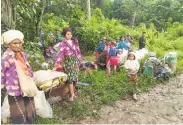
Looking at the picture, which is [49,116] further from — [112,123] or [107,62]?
[107,62]

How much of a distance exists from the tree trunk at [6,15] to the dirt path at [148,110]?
216 centimetres

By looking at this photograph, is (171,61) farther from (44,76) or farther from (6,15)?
(6,15)

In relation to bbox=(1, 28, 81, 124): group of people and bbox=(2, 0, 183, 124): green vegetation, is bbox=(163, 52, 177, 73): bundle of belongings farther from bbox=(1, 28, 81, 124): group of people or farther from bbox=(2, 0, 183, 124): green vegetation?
bbox=(1, 28, 81, 124): group of people

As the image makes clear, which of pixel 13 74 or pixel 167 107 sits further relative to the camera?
pixel 167 107

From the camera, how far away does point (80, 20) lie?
1552 cm

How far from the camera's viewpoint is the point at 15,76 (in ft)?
14.0

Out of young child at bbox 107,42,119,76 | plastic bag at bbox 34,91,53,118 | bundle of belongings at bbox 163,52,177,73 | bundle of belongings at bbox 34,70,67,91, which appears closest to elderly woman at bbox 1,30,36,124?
plastic bag at bbox 34,91,53,118

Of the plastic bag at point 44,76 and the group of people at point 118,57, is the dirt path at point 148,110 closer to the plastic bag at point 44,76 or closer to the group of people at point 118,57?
the group of people at point 118,57

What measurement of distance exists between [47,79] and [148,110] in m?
2.33

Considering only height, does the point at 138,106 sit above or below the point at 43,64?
below

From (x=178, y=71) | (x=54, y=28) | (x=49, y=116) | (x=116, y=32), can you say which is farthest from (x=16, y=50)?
(x=116, y=32)

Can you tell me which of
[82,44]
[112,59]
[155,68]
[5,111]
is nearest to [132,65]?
[112,59]

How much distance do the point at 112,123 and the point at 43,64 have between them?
2950mm

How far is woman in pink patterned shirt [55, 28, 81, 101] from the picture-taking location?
5918 mm
